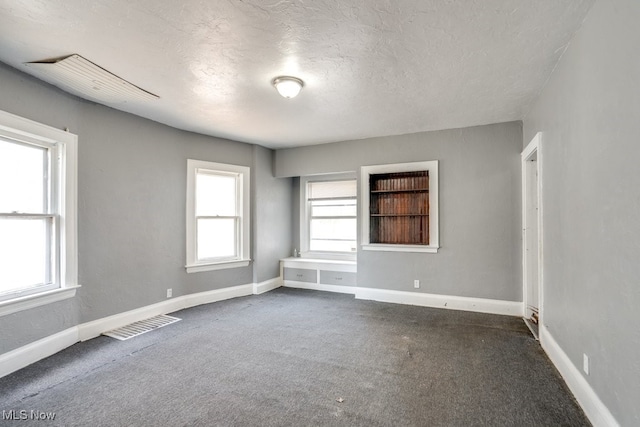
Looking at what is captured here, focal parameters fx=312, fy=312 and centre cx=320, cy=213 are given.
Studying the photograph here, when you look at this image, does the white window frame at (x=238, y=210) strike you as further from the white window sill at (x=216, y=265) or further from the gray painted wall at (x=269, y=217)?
the gray painted wall at (x=269, y=217)

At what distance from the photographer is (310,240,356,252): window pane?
5806 millimetres

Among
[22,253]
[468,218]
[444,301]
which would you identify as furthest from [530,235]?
[22,253]

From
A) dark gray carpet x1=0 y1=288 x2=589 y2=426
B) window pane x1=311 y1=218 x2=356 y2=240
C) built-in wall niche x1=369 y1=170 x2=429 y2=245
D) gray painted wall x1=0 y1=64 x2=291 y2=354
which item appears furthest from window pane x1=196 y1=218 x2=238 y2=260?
built-in wall niche x1=369 y1=170 x2=429 y2=245

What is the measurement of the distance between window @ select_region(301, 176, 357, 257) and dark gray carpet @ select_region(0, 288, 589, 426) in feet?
7.04

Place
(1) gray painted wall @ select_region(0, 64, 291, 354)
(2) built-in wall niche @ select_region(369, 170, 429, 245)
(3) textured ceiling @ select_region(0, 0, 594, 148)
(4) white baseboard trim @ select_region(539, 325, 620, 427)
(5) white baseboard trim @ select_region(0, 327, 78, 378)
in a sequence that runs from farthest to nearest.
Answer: (2) built-in wall niche @ select_region(369, 170, 429, 245) → (1) gray painted wall @ select_region(0, 64, 291, 354) → (5) white baseboard trim @ select_region(0, 327, 78, 378) → (3) textured ceiling @ select_region(0, 0, 594, 148) → (4) white baseboard trim @ select_region(539, 325, 620, 427)

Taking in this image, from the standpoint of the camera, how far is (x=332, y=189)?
596 centimetres

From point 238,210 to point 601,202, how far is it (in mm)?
4571

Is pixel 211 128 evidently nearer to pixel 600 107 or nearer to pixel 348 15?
pixel 348 15

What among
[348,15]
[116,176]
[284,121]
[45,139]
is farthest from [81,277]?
[348,15]

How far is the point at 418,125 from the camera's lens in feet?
14.3

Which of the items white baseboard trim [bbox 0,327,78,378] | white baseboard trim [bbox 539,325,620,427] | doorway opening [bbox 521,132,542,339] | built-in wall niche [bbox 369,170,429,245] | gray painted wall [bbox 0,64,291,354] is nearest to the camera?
→ white baseboard trim [bbox 539,325,620,427]

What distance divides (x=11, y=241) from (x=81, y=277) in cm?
74

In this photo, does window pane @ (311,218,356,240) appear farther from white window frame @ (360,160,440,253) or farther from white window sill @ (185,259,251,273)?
white window sill @ (185,259,251,273)

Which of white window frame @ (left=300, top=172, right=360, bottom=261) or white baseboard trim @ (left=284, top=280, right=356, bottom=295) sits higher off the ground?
white window frame @ (left=300, top=172, right=360, bottom=261)
